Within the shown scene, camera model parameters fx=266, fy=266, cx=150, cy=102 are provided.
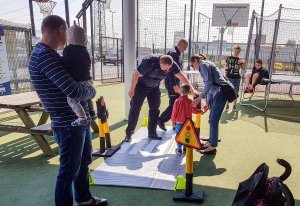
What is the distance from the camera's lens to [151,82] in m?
5.17

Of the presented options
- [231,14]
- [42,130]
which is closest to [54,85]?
[42,130]

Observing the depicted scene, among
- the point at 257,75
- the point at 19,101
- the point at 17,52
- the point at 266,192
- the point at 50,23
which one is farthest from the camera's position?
the point at 257,75

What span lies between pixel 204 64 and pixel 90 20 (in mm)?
9911

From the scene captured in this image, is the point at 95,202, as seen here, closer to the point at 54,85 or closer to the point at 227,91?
the point at 54,85

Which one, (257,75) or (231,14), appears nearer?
(257,75)

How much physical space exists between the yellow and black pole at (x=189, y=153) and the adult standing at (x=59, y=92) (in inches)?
44.3

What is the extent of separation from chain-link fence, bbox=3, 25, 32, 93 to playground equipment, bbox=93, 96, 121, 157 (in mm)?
4148

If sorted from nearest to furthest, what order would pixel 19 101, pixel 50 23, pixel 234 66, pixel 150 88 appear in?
pixel 50 23 < pixel 19 101 < pixel 150 88 < pixel 234 66

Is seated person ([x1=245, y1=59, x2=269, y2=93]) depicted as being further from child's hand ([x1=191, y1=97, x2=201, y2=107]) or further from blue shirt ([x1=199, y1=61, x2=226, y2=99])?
child's hand ([x1=191, y1=97, x2=201, y2=107])

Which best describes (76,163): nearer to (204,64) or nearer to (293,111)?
(204,64)

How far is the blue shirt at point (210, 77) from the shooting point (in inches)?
175

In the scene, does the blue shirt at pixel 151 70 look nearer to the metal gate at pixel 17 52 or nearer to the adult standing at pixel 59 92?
the adult standing at pixel 59 92

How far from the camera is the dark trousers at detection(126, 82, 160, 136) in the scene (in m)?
5.31

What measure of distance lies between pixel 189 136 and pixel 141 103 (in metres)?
2.45
